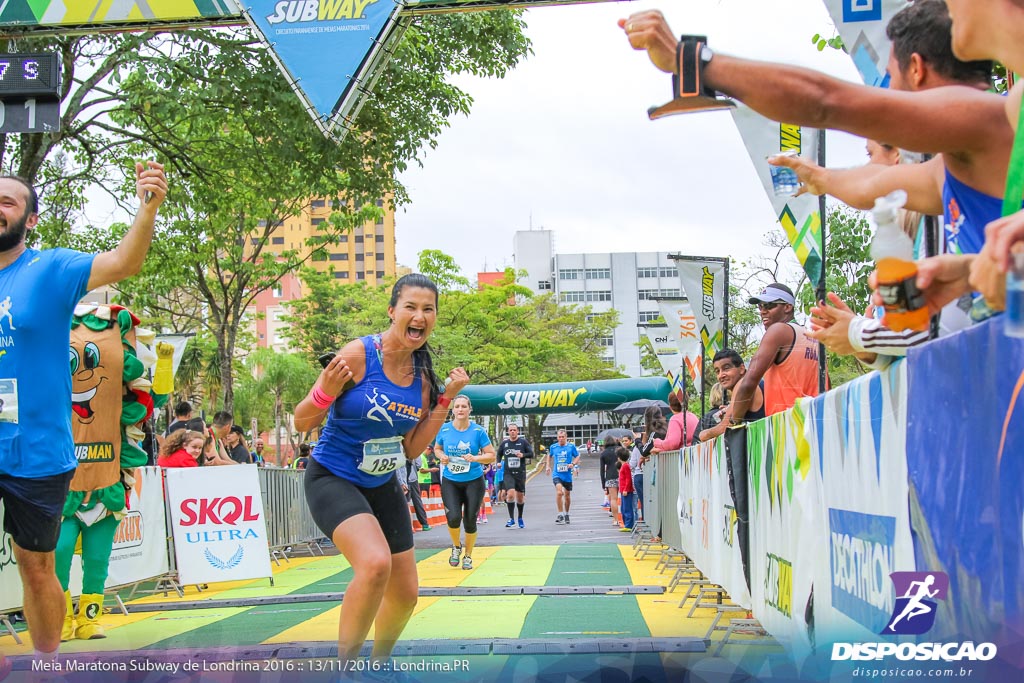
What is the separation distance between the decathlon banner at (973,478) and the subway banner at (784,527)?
1.55 m

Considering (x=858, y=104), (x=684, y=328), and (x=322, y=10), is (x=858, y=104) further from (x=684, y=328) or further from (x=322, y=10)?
(x=684, y=328)

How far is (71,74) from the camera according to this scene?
1170 cm

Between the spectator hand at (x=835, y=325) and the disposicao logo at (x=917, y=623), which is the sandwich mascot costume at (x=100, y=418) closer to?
the spectator hand at (x=835, y=325)

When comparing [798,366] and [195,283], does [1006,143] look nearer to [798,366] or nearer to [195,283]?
[798,366]

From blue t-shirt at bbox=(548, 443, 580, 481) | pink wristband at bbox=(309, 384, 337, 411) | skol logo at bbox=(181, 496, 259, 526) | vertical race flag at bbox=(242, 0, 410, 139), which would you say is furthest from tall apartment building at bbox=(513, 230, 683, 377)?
skol logo at bbox=(181, 496, 259, 526)

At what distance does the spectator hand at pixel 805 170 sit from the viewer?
299 centimetres

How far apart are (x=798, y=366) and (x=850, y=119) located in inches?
180

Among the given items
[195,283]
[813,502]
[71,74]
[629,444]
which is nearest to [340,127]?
[813,502]

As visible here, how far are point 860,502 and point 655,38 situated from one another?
1.73 m

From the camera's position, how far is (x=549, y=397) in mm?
8062

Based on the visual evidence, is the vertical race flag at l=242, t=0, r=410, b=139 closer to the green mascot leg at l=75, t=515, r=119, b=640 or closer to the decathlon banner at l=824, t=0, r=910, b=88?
the green mascot leg at l=75, t=515, r=119, b=640

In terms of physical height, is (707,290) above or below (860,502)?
above

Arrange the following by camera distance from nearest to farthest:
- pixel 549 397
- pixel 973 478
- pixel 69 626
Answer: pixel 973 478 < pixel 69 626 < pixel 549 397

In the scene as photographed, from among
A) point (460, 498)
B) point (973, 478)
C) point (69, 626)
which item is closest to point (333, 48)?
point (69, 626)
